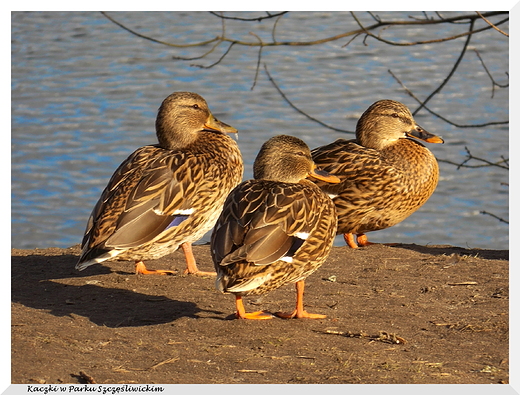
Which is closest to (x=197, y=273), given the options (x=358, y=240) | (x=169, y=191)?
(x=169, y=191)

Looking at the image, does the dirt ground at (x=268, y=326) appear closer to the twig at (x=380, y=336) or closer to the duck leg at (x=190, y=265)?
the twig at (x=380, y=336)

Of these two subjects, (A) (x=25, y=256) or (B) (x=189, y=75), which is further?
(B) (x=189, y=75)

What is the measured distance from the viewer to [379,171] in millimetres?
7332

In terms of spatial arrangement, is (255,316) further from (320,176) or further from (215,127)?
(215,127)

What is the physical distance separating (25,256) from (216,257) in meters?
2.84

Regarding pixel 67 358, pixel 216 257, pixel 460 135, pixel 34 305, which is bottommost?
pixel 460 135

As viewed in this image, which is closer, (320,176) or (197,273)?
(320,176)

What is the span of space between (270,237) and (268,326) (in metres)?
0.66

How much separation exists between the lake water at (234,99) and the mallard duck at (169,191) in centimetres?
401

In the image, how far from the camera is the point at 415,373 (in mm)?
4418

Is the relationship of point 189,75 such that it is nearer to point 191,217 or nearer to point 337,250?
point 337,250

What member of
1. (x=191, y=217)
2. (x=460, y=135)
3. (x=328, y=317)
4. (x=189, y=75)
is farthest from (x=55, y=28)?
(x=328, y=317)

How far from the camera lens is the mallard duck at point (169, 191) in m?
5.77
